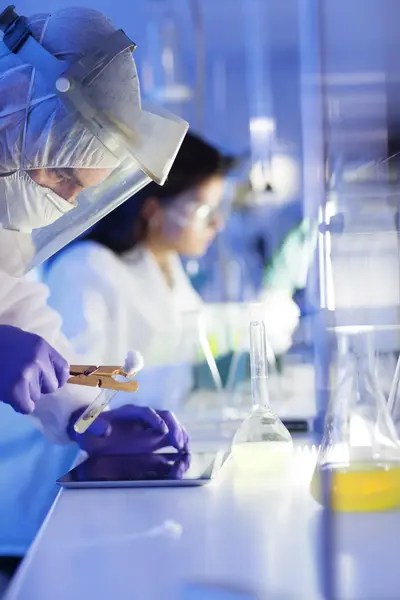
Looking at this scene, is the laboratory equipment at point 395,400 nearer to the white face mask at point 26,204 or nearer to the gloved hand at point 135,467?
the gloved hand at point 135,467

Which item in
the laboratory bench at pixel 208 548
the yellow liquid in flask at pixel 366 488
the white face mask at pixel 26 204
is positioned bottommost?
the laboratory bench at pixel 208 548

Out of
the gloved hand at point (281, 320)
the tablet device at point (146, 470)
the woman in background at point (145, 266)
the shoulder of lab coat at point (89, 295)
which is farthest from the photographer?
the gloved hand at point (281, 320)

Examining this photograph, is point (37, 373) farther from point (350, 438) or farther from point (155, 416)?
point (350, 438)

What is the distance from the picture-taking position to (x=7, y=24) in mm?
1049

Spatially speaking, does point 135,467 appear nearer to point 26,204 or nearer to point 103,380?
point 103,380

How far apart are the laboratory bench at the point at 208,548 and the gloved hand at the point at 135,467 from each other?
44 millimetres

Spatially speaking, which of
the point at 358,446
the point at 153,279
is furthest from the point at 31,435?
the point at 153,279

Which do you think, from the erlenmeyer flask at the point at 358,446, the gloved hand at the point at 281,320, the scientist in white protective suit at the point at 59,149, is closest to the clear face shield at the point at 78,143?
the scientist in white protective suit at the point at 59,149

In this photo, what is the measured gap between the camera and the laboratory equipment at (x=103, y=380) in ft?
3.57

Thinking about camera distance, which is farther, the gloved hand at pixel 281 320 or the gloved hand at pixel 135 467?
the gloved hand at pixel 281 320

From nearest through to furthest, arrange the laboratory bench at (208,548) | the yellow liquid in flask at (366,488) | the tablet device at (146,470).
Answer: the laboratory bench at (208,548) < the yellow liquid in flask at (366,488) < the tablet device at (146,470)

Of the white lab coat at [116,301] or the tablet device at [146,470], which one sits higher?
the white lab coat at [116,301]

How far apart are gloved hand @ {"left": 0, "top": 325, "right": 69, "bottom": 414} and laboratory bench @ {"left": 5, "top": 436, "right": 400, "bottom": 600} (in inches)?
5.8

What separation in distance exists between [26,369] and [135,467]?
0.19m
